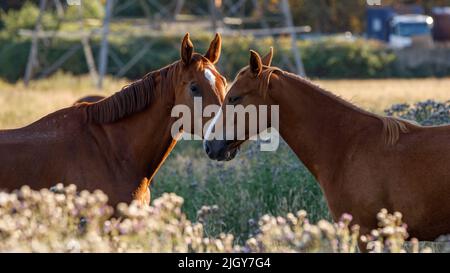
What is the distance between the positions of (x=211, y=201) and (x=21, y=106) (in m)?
9.06

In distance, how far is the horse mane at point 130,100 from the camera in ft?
23.5

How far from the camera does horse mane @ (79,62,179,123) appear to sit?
715cm

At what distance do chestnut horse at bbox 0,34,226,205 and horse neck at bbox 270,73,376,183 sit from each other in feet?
2.03

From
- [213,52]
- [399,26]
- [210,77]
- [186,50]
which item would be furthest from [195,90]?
[399,26]

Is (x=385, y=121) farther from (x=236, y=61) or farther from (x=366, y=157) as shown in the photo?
(x=236, y=61)

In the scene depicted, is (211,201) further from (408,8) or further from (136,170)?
(408,8)

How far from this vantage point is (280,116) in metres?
6.92

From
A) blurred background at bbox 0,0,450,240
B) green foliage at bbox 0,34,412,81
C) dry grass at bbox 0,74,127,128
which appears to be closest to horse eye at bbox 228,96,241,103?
blurred background at bbox 0,0,450,240

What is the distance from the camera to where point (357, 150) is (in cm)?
670

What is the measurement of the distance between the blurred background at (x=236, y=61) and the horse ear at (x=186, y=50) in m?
1.42

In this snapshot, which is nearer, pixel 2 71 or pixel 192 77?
pixel 192 77

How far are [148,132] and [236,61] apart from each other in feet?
68.8

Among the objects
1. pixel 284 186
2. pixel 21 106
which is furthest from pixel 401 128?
pixel 21 106

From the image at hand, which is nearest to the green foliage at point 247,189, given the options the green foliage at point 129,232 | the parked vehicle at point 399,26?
the green foliage at point 129,232
